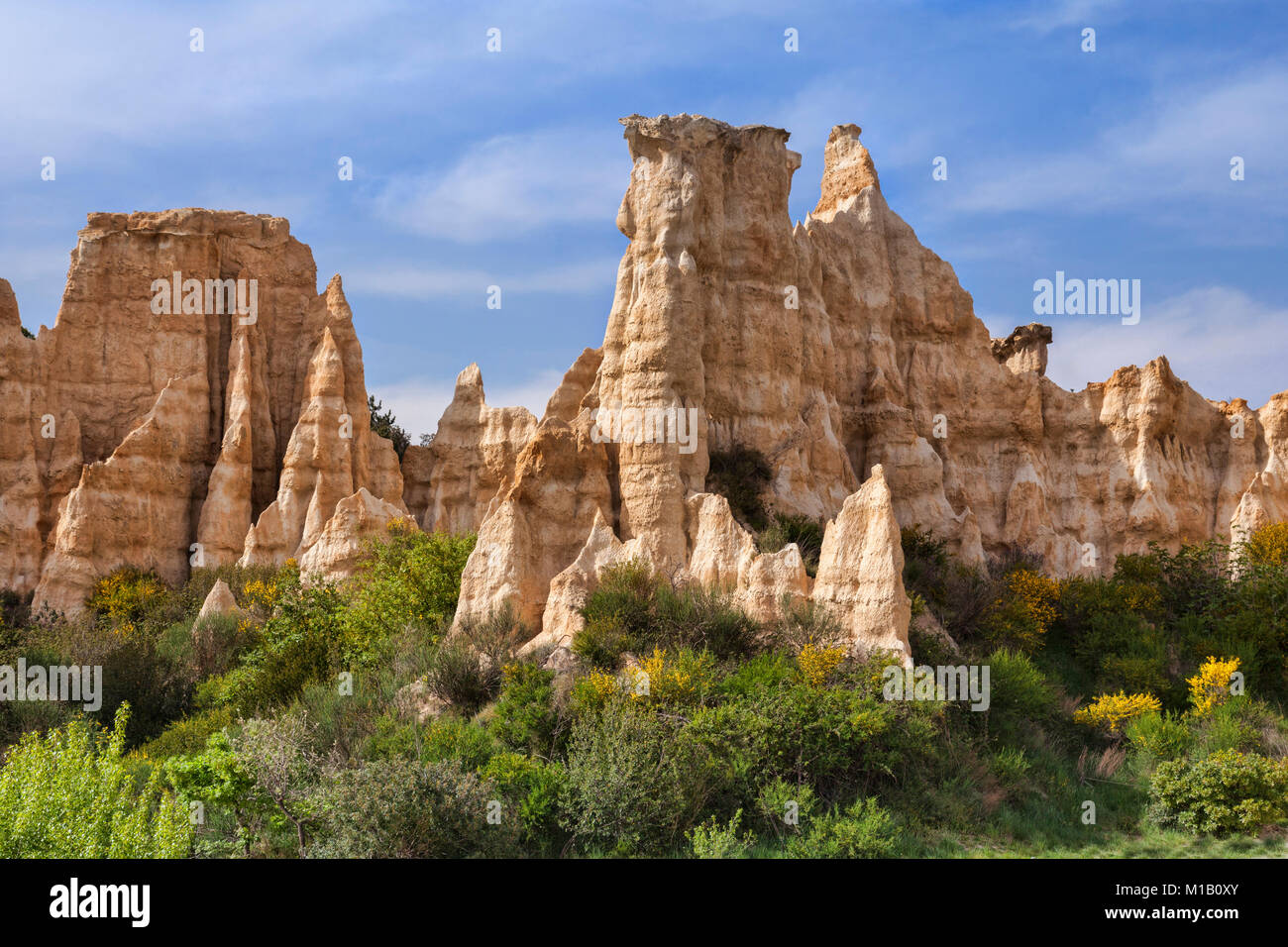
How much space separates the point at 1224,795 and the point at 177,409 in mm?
31408

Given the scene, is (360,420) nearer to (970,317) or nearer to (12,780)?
(970,317)

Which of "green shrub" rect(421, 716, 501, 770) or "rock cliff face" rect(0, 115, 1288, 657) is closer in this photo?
"green shrub" rect(421, 716, 501, 770)

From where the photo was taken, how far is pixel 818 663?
677 inches

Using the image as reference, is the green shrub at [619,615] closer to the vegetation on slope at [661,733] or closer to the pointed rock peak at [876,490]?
the vegetation on slope at [661,733]

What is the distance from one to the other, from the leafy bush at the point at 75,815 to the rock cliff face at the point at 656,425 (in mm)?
7952

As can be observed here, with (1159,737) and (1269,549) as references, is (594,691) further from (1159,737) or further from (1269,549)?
(1269,549)

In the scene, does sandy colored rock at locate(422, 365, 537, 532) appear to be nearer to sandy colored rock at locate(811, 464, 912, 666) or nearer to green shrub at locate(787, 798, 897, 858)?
sandy colored rock at locate(811, 464, 912, 666)

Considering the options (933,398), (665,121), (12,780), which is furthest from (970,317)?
(12,780)

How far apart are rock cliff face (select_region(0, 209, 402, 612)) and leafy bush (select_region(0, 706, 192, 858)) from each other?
17.7 m

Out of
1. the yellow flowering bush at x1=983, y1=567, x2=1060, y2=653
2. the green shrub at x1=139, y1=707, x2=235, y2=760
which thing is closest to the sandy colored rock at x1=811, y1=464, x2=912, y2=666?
the yellow flowering bush at x1=983, y1=567, x2=1060, y2=653

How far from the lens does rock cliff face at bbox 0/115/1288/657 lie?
22516mm

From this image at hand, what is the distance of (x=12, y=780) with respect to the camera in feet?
44.7

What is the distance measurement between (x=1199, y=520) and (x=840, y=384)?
14117 mm

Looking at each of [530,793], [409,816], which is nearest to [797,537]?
[530,793]
